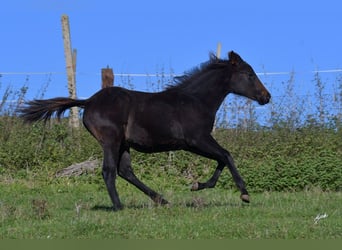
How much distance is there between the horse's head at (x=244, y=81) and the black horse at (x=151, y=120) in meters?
0.22

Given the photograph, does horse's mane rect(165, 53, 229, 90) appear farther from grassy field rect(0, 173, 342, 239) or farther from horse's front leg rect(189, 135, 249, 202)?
grassy field rect(0, 173, 342, 239)

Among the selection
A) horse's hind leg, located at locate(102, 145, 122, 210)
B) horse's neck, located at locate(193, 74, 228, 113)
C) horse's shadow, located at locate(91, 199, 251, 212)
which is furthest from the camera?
horse's neck, located at locate(193, 74, 228, 113)

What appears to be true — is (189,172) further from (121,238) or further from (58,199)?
(121,238)

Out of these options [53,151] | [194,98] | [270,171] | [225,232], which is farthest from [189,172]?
[225,232]

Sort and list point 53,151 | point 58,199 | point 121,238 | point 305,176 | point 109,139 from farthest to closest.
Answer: point 53,151, point 305,176, point 58,199, point 109,139, point 121,238

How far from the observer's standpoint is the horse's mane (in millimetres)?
11289

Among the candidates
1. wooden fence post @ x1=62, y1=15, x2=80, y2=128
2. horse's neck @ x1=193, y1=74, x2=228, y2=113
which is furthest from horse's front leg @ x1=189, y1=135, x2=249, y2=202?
wooden fence post @ x1=62, y1=15, x2=80, y2=128

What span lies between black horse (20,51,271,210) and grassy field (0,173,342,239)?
1.93 feet

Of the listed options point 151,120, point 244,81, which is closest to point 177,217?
point 151,120

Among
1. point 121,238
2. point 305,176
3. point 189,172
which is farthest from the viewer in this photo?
point 189,172

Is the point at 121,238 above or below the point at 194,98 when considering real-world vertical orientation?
below

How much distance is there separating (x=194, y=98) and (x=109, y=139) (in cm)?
148

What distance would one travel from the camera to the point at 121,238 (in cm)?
739

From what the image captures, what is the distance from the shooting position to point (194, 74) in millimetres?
11438
